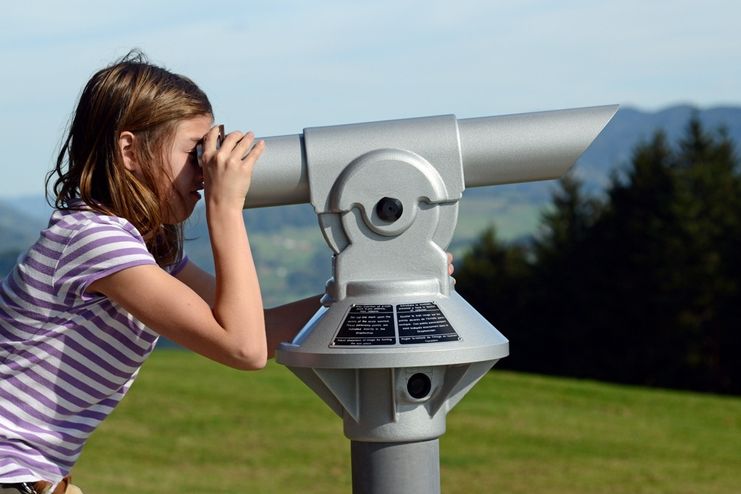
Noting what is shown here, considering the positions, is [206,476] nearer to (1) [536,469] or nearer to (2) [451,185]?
(1) [536,469]

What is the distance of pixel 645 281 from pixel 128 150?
30411mm

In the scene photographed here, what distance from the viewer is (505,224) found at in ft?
429

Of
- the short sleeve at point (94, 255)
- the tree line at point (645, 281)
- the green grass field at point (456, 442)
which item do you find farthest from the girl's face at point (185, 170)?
the tree line at point (645, 281)

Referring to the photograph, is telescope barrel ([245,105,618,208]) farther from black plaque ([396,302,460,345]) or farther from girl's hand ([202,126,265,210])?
black plaque ([396,302,460,345])

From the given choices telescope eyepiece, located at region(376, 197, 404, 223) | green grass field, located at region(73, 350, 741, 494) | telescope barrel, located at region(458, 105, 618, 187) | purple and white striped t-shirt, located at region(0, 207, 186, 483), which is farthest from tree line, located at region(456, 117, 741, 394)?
telescope eyepiece, located at region(376, 197, 404, 223)

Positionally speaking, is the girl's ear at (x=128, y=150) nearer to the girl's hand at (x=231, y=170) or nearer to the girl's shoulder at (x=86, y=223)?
the girl's shoulder at (x=86, y=223)

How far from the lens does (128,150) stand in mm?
2268

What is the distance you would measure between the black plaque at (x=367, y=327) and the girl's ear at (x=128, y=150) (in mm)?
577

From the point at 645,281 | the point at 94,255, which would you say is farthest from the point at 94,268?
the point at 645,281

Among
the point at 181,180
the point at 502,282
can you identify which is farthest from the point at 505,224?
the point at 181,180

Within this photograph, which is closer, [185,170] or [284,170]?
[284,170]

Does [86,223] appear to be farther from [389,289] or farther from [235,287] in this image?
[389,289]

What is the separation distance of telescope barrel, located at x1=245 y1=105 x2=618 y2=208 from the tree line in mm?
29119

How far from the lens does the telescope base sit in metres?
2.01
